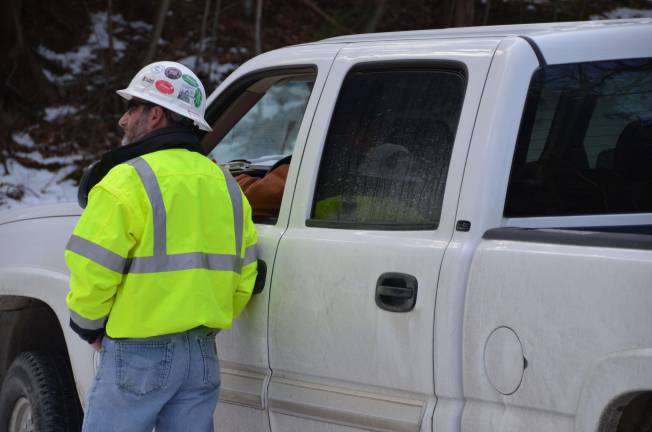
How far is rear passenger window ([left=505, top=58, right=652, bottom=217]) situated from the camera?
341 cm

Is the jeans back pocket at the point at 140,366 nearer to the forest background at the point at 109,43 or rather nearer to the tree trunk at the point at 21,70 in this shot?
the forest background at the point at 109,43

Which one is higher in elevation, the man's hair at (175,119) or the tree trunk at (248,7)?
the tree trunk at (248,7)

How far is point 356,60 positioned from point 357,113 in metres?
0.22

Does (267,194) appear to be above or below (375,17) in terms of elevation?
below

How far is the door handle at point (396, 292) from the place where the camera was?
334 cm

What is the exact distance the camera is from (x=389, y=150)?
3.71 meters

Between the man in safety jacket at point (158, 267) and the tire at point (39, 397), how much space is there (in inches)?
40.8

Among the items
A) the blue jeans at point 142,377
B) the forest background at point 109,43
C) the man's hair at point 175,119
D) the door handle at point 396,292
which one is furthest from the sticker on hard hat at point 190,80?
the forest background at point 109,43

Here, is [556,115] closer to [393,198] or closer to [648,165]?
[648,165]

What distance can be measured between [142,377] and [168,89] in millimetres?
1016

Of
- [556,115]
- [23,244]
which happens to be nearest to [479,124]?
[556,115]

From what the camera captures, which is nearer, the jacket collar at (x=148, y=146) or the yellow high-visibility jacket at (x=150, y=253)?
the yellow high-visibility jacket at (x=150, y=253)

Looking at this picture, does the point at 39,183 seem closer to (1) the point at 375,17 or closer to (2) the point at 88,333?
(1) the point at 375,17

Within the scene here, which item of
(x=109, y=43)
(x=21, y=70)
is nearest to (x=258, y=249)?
(x=21, y=70)
